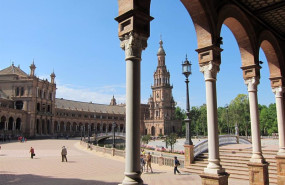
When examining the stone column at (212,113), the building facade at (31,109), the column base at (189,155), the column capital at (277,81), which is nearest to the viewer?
the stone column at (212,113)

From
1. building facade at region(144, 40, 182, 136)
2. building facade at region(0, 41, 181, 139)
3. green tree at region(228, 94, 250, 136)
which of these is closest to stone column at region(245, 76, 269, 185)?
building facade at region(0, 41, 181, 139)

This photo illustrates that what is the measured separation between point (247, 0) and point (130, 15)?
5896 millimetres

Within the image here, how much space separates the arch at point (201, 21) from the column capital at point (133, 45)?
3.20 m

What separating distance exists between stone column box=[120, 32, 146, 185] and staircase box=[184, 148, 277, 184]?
9.12m

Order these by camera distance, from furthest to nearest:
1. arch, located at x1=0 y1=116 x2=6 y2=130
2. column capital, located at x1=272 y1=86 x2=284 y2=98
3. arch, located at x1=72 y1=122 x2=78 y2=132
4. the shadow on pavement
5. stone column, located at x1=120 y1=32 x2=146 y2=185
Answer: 1. arch, located at x1=72 y1=122 x2=78 y2=132
2. arch, located at x1=0 y1=116 x2=6 y2=130
3. column capital, located at x1=272 y1=86 x2=284 y2=98
4. the shadow on pavement
5. stone column, located at x1=120 y1=32 x2=146 y2=185

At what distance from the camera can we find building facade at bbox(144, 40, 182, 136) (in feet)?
300

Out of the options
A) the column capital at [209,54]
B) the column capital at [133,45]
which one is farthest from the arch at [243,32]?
the column capital at [133,45]

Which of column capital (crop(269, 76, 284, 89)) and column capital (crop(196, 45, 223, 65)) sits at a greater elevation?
column capital (crop(196, 45, 223, 65))

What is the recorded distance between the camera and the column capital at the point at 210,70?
8.00m

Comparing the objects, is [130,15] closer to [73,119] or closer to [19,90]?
[19,90]

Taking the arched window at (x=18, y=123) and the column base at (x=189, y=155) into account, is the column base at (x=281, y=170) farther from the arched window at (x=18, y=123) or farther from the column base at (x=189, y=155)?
the arched window at (x=18, y=123)

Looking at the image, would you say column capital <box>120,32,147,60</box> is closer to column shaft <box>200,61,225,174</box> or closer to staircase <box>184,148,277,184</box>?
column shaft <box>200,61,225,174</box>

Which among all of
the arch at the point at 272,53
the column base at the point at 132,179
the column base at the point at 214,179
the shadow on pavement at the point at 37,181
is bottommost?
the shadow on pavement at the point at 37,181

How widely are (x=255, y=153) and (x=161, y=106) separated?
3325 inches
